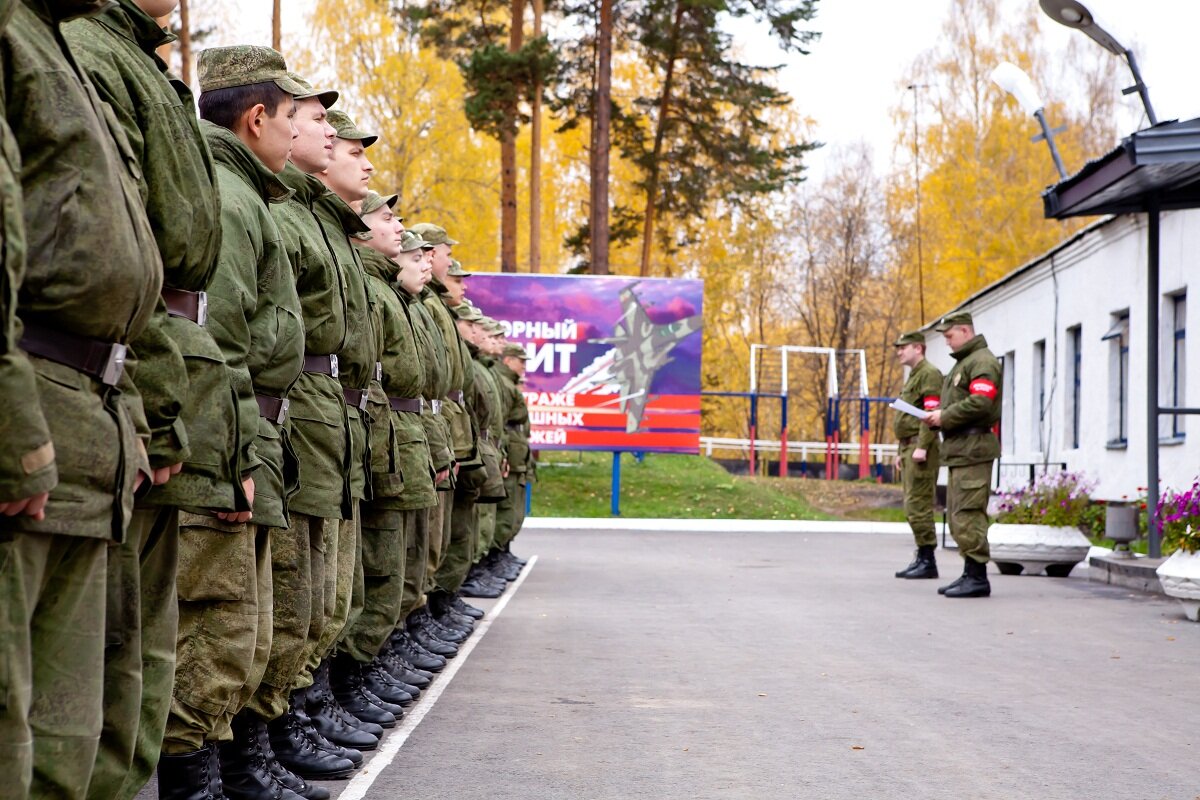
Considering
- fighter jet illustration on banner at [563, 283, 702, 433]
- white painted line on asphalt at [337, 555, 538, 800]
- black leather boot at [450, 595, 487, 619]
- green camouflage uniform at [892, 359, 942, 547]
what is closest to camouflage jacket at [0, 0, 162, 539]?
white painted line on asphalt at [337, 555, 538, 800]

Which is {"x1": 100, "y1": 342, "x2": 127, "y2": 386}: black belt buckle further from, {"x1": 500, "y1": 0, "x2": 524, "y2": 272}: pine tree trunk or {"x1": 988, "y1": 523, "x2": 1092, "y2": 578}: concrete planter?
{"x1": 500, "y1": 0, "x2": 524, "y2": 272}: pine tree trunk

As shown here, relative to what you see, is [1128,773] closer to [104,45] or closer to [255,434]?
[255,434]

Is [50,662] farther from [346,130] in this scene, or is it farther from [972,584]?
[972,584]

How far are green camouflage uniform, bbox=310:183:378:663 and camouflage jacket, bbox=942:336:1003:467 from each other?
27.5 feet

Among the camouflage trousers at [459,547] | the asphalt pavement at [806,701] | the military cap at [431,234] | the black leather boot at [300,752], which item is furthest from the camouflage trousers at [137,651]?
the camouflage trousers at [459,547]

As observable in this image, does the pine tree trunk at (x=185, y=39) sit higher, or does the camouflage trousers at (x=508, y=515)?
the pine tree trunk at (x=185, y=39)

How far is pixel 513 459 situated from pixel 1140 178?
6.67m

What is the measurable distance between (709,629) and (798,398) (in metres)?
50.3

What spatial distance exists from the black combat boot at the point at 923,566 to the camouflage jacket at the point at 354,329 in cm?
1083

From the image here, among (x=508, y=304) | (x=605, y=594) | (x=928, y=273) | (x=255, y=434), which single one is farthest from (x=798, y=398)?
(x=255, y=434)

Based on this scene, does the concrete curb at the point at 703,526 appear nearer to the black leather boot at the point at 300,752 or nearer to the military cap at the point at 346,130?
the military cap at the point at 346,130

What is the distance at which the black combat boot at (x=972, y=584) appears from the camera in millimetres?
14328

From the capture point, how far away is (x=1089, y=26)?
51.5 feet

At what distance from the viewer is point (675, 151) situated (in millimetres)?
38000
